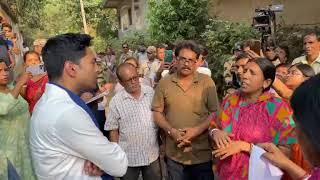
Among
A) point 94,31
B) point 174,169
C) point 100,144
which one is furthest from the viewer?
point 94,31

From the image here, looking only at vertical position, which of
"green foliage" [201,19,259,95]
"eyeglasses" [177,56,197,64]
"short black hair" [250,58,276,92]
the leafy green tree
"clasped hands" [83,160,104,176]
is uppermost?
"short black hair" [250,58,276,92]

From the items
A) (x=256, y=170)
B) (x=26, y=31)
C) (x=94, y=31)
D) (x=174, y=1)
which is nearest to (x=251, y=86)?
(x=256, y=170)

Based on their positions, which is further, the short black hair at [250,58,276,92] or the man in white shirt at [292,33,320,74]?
the man in white shirt at [292,33,320,74]

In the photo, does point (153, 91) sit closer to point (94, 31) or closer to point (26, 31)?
point (26, 31)

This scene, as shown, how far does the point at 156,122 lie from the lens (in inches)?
165

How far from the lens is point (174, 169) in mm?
4199

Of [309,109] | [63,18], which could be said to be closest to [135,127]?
[309,109]

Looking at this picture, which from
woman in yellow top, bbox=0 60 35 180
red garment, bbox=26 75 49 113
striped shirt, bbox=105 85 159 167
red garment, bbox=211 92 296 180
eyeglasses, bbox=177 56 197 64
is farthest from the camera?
red garment, bbox=26 75 49 113

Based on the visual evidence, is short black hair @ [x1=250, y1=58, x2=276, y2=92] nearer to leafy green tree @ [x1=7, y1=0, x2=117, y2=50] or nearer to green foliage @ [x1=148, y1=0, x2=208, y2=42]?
green foliage @ [x1=148, y1=0, x2=208, y2=42]

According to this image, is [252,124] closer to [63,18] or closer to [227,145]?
[227,145]

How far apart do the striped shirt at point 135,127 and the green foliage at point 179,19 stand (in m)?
11.8

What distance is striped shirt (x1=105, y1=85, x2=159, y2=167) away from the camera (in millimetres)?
4215

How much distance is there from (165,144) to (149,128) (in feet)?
A: 0.74

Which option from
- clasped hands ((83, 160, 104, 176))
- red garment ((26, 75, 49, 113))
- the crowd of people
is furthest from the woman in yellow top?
clasped hands ((83, 160, 104, 176))
